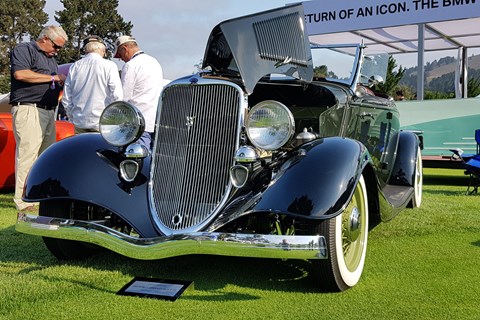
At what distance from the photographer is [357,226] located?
3.43 meters

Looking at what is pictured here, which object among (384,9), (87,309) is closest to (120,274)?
(87,309)

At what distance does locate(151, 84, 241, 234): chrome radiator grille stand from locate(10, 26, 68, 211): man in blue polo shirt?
272 cm

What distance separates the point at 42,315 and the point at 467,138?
901cm

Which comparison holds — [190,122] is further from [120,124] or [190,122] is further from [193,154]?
[120,124]

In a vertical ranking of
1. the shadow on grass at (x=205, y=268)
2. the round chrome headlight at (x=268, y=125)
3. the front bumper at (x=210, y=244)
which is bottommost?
the shadow on grass at (x=205, y=268)

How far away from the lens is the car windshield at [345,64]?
5.22m

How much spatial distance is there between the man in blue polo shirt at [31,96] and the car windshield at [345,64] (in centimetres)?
288

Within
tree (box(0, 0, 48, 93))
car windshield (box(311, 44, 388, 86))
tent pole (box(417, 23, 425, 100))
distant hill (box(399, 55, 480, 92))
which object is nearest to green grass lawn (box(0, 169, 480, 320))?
car windshield (box(311, 44, 388, 86))

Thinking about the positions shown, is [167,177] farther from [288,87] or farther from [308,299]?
[288,87]

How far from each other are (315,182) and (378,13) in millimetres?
10667

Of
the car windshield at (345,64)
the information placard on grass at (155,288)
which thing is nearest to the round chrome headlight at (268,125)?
the information placard on grass at (155,288)

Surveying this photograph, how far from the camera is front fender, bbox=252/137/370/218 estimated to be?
9.66ft

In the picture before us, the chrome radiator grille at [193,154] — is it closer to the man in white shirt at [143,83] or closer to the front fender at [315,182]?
the front fender at [315,182]

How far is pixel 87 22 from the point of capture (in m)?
48.0
